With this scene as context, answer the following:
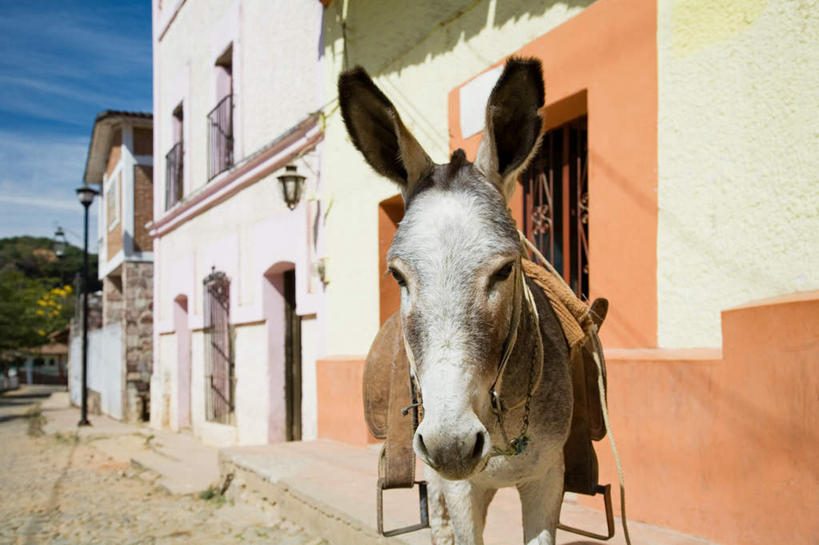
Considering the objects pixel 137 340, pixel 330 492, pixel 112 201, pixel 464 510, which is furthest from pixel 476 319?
pixel 112 201

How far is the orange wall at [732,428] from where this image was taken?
2910 millimetres

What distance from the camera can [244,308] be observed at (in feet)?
33.3

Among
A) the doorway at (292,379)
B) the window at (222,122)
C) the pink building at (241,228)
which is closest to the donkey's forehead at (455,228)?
the pink building at (241,228)

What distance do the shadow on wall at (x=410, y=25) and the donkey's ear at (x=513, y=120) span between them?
2945mm

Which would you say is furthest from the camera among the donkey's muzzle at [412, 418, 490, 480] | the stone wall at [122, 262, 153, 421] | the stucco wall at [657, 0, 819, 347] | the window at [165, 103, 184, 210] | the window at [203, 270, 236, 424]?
the stone wall at [122, 262, 153, 421]

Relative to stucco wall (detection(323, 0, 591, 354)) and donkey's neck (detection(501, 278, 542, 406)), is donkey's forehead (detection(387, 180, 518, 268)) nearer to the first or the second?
donkey's neck (detection(501, 278, 542, 406))

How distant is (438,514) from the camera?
2436 millimetres

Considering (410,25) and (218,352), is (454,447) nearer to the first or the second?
(410,25)

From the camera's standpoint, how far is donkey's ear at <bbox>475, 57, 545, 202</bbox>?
1.99m

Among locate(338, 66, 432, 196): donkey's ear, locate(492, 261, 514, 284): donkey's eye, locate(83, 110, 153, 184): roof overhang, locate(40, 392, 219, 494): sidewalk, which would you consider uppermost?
locate(83, 110, 153, 184): roof overhang

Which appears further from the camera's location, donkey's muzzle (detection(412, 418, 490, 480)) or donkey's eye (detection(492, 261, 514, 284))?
donkey's eye (detection(492, 261, 514, 284))

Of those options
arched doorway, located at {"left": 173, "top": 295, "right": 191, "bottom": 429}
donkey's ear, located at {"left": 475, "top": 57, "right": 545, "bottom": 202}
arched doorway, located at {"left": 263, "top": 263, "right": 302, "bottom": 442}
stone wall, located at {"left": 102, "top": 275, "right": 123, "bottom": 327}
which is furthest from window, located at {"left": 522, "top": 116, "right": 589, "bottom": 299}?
stone wall, located at {"left": 102, "top": 275, "right": 123, "bottom": 327}

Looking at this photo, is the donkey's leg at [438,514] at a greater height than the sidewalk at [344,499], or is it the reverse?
the donkey's leg at [438,514]

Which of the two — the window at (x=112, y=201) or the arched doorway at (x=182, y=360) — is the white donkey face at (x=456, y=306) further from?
the window at (x=112, y=201)
